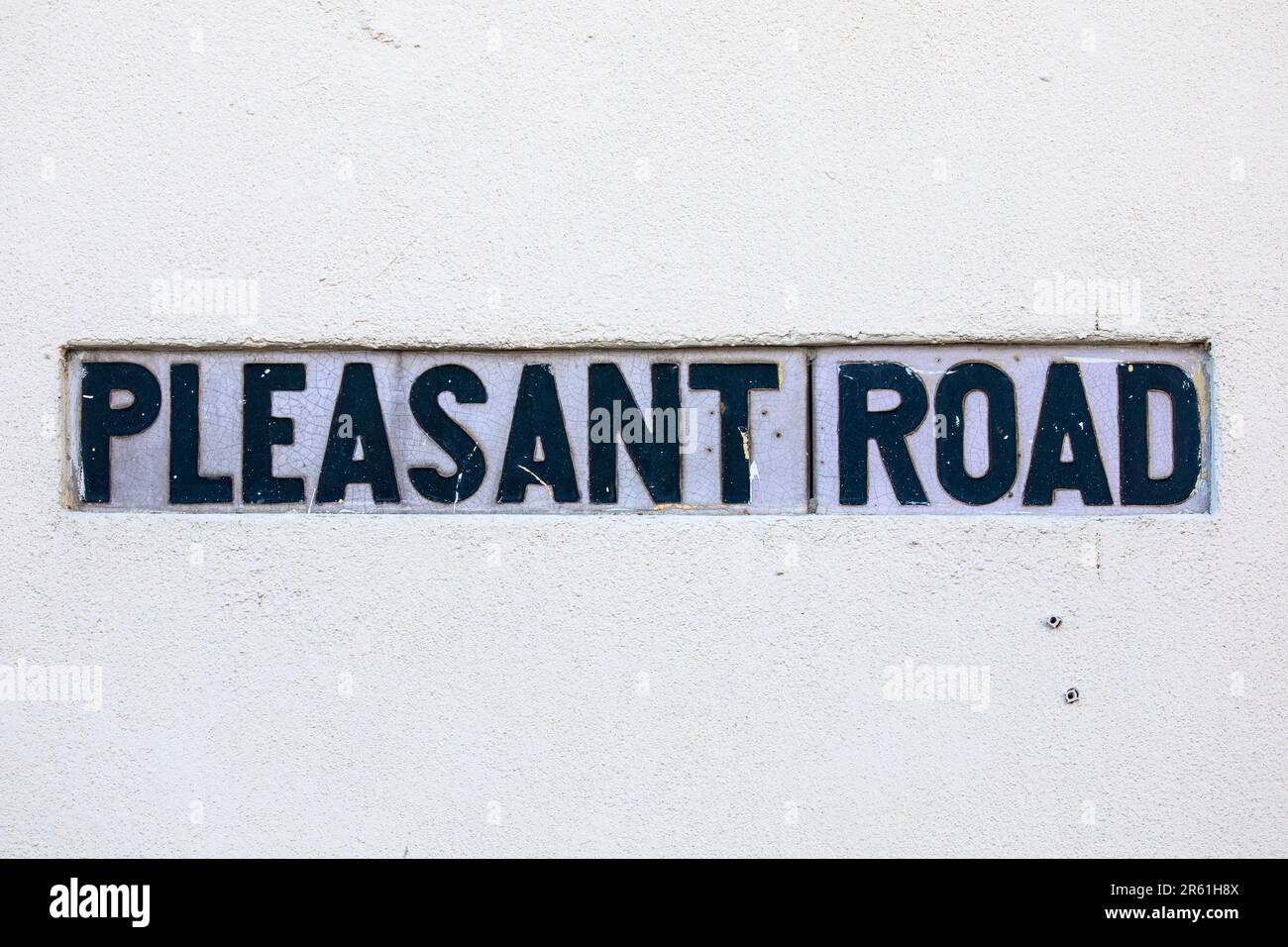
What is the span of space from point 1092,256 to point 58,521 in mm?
3113

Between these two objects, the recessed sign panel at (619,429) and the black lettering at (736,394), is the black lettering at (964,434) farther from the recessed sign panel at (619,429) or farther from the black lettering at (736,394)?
the black lettering at (736,394)

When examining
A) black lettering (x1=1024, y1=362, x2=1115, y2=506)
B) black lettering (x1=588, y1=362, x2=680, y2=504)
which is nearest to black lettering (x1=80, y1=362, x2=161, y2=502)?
black lettering (x1=588, y1=362, x2=680, y2=504)

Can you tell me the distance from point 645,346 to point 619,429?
257 millimetres

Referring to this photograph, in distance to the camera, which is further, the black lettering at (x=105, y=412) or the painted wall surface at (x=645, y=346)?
the black lettering at (x=105, y=412)

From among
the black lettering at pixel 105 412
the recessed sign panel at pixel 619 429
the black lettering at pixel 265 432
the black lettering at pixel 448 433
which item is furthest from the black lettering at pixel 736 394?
the black lettering at pixel 105 412

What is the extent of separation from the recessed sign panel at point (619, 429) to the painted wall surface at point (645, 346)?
0.28ft

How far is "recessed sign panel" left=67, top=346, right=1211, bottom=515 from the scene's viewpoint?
121 inches

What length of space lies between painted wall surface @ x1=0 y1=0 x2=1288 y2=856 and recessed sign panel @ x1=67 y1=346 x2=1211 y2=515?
3.4 inches

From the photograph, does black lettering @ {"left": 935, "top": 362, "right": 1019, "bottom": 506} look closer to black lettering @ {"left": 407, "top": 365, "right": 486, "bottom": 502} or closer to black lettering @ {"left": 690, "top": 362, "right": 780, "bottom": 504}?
black lettering @ {"left": 690, "top": 362, "right": 780, "bottom": 504}

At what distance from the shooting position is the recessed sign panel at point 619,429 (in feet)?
10.1
